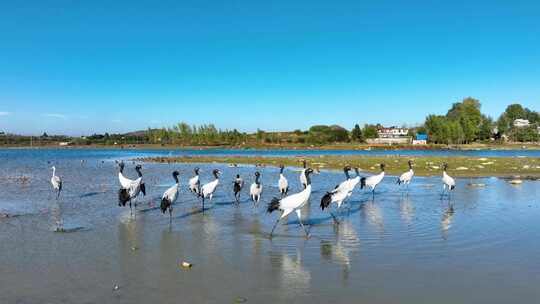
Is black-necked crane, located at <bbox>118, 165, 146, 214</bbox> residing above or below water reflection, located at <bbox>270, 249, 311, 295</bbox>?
above


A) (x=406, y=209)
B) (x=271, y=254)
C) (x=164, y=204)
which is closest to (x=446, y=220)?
(x=406, y=209)

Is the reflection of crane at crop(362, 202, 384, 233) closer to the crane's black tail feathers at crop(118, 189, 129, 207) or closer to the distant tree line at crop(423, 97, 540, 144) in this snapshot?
the crane's black tail feathers at crop(118, 189, 129, 207)

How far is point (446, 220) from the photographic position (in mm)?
15734

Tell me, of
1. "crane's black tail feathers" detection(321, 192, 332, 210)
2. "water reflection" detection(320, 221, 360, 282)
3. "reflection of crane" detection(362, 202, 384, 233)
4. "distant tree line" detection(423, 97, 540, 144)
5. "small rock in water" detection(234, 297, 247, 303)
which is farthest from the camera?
"distant tree line" detection(423, 97, 540, 144)

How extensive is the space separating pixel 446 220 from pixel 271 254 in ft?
23.2

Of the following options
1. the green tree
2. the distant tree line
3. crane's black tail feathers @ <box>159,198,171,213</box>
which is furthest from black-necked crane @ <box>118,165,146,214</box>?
the green tree

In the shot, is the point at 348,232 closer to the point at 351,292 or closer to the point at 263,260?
the point at 263,260

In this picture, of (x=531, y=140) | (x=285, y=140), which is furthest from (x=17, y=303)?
(x=531, y=140)

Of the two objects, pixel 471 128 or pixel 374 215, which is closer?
pixel 374 215

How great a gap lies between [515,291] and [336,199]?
8127mm

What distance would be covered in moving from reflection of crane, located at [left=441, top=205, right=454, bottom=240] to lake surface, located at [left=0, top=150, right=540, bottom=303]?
32 millimetres

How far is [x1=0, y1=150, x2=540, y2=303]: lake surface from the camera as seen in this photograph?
28.0 ft

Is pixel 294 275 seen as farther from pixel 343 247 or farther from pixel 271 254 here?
pixel 343 247

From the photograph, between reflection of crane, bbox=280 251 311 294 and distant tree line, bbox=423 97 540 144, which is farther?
distant tree line, bbox=423 97 540 144
